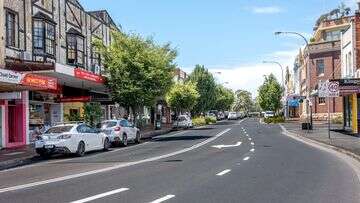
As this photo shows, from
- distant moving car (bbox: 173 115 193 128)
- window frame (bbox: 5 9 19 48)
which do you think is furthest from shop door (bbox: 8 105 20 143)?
distant moving car (bbox: 173 115 193 128)

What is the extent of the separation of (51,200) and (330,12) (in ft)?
289

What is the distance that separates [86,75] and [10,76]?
11.7 metres

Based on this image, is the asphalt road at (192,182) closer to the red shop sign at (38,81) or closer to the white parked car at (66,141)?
the white parked car at (66,141)

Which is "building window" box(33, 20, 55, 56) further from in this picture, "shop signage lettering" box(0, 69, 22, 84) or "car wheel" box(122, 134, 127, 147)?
"shop signage lettering" box(0, 69, 22, 84)

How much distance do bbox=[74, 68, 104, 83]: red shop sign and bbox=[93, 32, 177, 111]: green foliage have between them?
1.33m

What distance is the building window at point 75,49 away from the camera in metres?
41.1

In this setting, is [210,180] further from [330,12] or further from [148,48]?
[330,12]

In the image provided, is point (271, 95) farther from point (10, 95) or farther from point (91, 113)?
point (10, 95)

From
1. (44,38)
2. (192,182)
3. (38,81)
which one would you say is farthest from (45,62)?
Result: (192,182)

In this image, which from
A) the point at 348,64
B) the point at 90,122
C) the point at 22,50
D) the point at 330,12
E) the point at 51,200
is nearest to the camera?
the point at 51,200

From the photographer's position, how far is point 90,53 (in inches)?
1780

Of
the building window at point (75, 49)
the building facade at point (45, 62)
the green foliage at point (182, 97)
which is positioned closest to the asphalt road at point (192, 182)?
the building facade at point (45, 62)

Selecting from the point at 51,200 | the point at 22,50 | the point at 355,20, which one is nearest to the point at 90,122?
the point at 22,50

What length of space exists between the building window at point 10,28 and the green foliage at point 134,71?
9.55 metres
